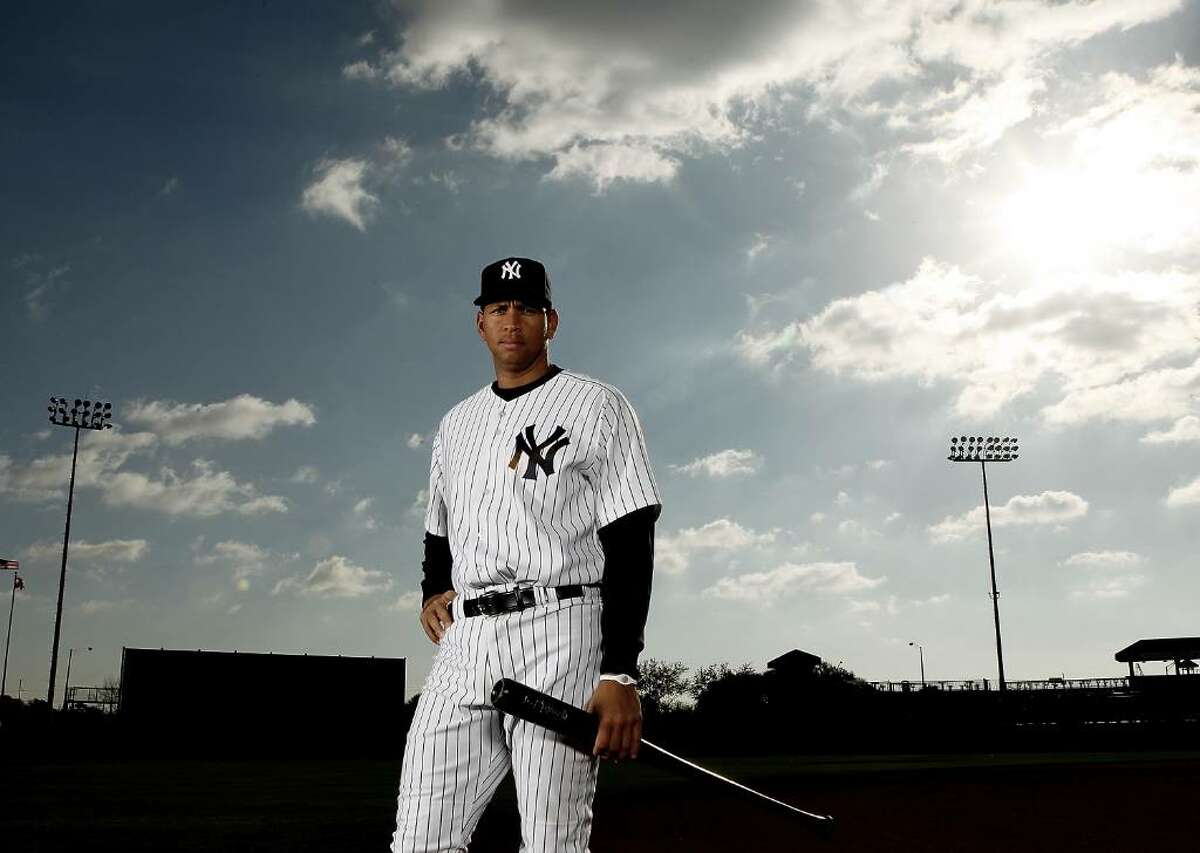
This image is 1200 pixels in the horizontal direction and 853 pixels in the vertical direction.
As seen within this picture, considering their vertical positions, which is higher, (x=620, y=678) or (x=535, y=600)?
(x=535, y=600)

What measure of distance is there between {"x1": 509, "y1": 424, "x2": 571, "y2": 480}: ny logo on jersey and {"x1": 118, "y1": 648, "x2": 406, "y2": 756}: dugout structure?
Result: 121 ft

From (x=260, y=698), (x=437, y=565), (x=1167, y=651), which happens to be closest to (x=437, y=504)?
(x=437, y=565)

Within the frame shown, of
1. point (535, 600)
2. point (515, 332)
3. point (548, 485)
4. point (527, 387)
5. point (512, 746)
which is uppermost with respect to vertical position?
point (515, 332)

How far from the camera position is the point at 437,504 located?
11.4ft

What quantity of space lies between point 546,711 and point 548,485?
63 cm

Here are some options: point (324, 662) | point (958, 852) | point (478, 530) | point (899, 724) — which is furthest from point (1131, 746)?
point (478, 530)

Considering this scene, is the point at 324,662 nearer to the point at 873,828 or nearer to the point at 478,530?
the point at 873,828

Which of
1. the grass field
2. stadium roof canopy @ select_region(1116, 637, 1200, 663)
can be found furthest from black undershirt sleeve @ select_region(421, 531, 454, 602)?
stadium roof canopy @ select_region(1116, 637, 1200, 663)

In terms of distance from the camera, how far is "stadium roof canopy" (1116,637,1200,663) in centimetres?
5556

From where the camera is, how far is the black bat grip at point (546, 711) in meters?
2.59

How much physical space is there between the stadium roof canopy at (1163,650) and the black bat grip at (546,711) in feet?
201

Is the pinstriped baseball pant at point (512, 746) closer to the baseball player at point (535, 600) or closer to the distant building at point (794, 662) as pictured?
the baseball player at point (535, 600)

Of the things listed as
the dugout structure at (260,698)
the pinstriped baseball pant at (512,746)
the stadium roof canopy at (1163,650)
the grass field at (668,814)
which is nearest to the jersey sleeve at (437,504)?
the pinstriped baseball pant at (512,746)

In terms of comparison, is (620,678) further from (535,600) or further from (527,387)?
(527,387)
